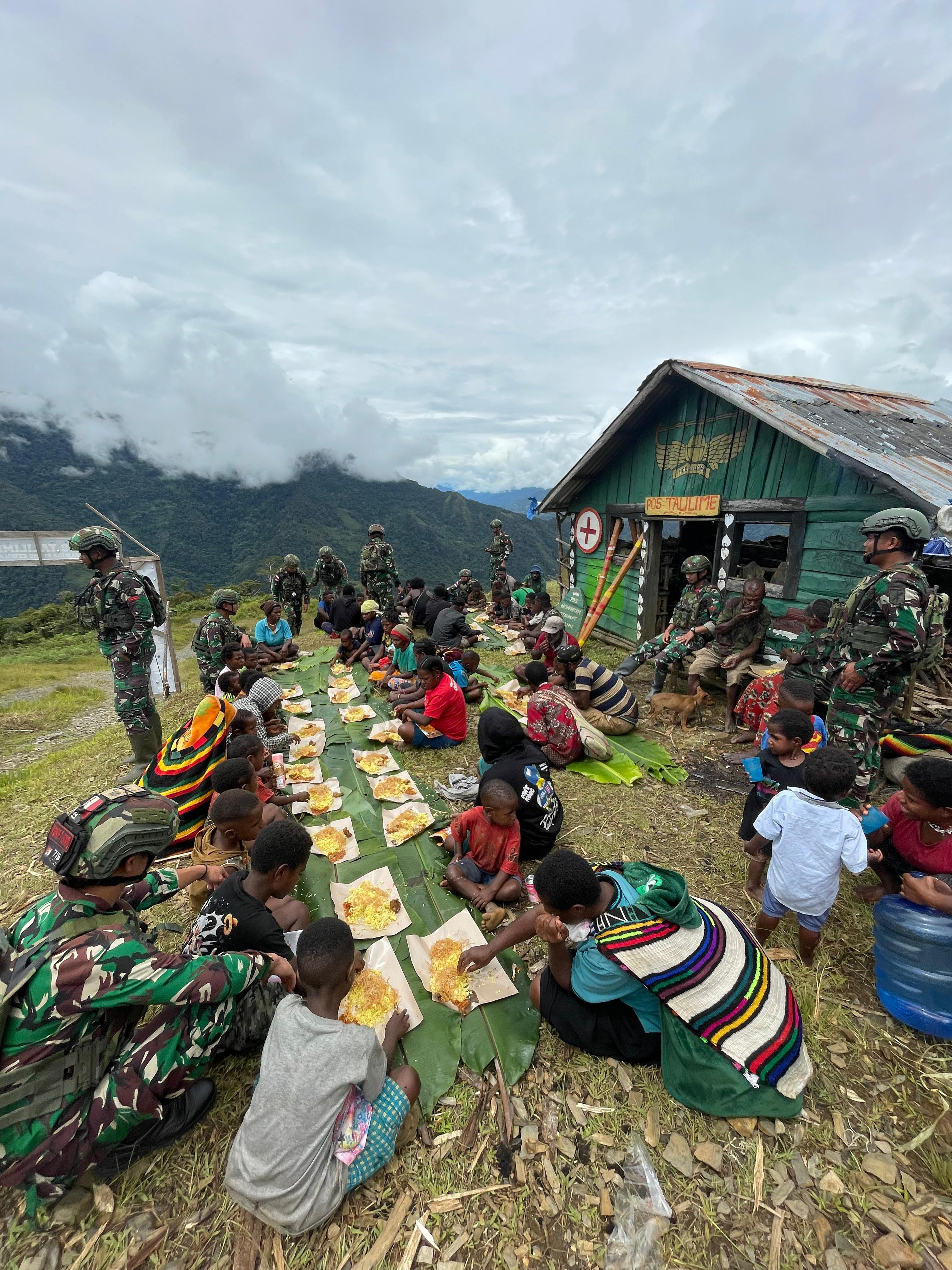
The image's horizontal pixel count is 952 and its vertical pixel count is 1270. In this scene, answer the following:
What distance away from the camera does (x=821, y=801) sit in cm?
289

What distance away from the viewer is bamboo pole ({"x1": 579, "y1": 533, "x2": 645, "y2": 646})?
9.70 meters

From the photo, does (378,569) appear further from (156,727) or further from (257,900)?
(257,900)

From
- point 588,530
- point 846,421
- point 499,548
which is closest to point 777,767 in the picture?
point 846,421

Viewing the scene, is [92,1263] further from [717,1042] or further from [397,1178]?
[717,1042]

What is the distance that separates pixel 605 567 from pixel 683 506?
2563 millimetres

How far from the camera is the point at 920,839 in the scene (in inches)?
121

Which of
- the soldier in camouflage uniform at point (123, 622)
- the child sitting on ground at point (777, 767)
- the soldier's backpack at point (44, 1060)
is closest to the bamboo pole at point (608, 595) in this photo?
the child sitting on ground at point (777, 767)

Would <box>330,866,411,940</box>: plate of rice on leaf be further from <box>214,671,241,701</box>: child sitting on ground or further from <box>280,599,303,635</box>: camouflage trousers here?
<box>280,599,303,635</box>: camouflage trousers

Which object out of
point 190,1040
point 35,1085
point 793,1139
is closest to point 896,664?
point 793,1139

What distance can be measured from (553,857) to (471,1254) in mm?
1523

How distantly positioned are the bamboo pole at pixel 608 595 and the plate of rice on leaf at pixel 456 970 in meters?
7.59

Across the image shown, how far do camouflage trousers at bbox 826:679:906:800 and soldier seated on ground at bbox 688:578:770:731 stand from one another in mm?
1996

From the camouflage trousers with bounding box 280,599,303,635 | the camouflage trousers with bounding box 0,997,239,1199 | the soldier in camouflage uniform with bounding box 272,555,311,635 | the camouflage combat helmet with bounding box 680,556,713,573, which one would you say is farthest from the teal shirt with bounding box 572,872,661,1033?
the camouflage trousers with bounding box 280,599,303,635

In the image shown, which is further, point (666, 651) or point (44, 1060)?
point (666, 651)
